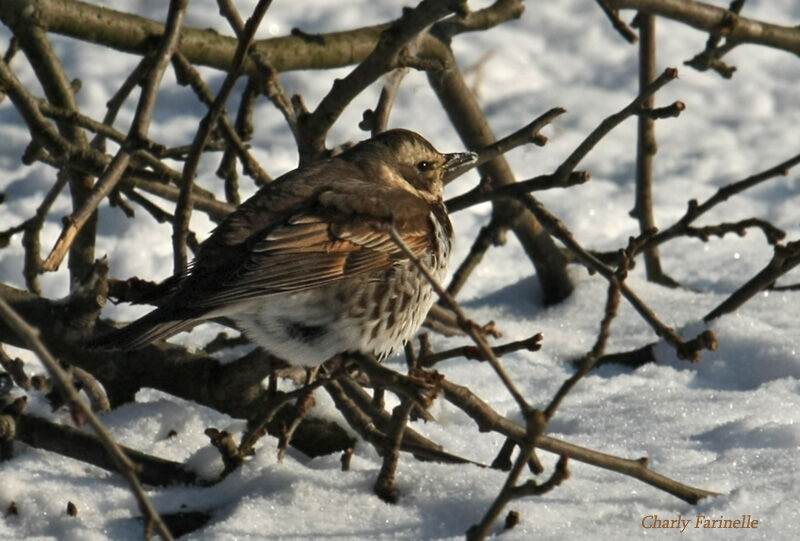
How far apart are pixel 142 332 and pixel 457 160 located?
1.37m

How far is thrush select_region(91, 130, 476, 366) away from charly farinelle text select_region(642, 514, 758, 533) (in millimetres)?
898

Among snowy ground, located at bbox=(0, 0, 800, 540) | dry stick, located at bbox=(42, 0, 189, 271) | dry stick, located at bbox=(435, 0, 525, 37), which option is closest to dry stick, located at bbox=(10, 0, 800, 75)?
dry stick, located at bbox=(435, 0, 525, 37)

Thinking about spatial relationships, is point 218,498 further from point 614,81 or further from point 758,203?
point 614,81

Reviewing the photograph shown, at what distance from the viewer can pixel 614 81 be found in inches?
321

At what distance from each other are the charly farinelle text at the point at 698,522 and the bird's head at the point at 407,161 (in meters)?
1.39

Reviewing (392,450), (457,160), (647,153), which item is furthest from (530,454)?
(647,153)

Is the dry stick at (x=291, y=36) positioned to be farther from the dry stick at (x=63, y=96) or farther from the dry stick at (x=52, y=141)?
the dry stick at (x=52, y=141)

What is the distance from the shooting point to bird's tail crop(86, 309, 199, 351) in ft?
10.2

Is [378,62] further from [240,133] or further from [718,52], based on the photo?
[718,52]

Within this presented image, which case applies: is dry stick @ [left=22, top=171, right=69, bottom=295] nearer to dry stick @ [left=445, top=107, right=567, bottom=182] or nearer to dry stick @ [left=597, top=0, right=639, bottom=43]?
Answer: dry stick @ [left=445, top=107, right=567, bottom=182]

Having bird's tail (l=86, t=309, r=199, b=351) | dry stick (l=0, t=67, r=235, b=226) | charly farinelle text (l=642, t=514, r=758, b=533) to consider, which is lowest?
charly farinelle text (l=642, t=514, r=758, b=533)

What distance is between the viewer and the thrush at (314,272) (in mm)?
3385

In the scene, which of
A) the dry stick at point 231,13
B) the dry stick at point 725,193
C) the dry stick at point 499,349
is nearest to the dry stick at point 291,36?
the dry stick at point 231,13

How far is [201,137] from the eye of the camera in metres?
3.68
